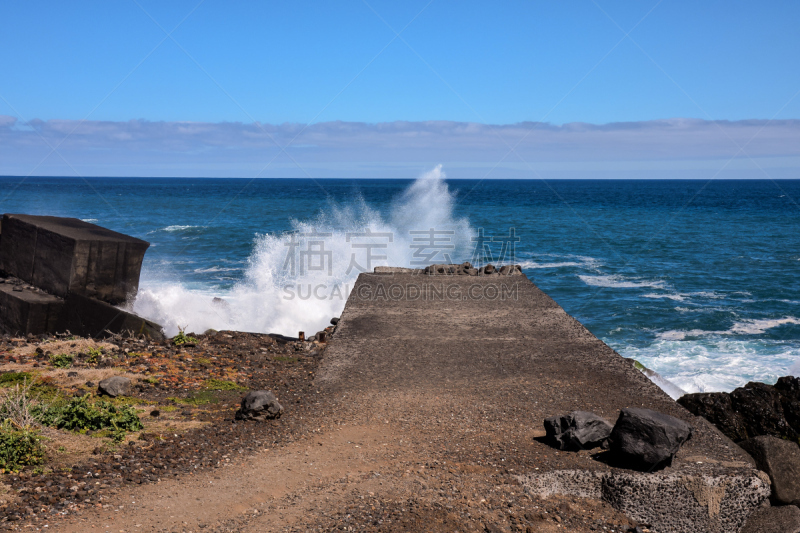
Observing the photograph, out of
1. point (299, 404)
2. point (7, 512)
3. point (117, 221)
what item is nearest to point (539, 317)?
point (299, 404)

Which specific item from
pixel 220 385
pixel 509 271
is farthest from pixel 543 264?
pixel 220 385

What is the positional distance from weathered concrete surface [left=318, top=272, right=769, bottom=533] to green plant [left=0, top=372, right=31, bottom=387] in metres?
2.66

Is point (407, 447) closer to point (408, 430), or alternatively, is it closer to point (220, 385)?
point (408, 430)

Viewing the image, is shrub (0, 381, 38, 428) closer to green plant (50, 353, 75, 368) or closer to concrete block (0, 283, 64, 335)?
green plant (50, 353, 75, 368)

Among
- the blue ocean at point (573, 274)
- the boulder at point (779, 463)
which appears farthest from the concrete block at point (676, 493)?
the blue ocean at point (573, 274)

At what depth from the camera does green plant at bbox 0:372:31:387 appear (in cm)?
541

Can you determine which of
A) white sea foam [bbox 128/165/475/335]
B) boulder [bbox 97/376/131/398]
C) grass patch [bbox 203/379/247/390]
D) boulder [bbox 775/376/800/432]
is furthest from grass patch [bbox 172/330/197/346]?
boulder [bbox 775/376/800/432]

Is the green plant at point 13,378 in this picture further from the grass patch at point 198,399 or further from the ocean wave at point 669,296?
the ocean wave at point 669,296

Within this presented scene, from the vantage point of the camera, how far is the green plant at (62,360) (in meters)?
5.98

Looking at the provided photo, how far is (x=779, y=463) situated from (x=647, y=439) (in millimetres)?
989

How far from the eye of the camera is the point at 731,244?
28.4 meters

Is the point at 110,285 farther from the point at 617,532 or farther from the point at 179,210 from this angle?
the point at 179,210

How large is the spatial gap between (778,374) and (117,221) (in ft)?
126

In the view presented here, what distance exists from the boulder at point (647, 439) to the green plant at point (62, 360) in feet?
16.9
